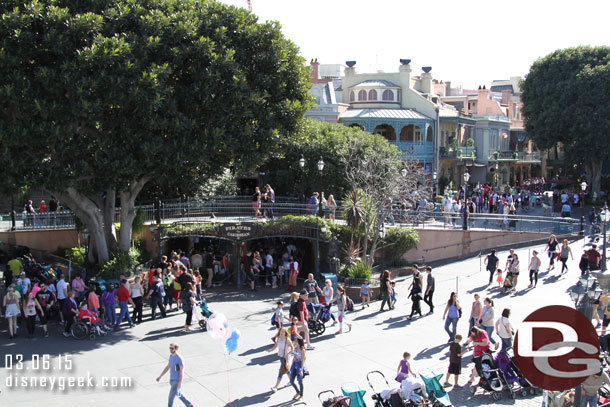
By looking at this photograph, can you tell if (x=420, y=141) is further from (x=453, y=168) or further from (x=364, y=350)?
(x=364, y=350)

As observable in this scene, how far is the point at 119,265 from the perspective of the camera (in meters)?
20.9

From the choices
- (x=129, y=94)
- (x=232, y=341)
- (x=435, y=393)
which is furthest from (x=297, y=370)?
(x=129, y=94)

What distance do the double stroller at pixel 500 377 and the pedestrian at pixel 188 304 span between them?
7.86 meters

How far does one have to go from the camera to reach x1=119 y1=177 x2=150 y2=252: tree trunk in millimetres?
A: 21891

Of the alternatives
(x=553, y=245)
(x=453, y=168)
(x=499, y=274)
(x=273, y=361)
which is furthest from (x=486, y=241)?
(x=453, y=168)

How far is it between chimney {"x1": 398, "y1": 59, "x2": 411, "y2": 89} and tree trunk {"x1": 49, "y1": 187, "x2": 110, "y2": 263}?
104 feet

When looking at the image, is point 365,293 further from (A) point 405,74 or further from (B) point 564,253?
(A) point 405,74

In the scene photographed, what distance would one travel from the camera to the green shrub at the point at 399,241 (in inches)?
1001

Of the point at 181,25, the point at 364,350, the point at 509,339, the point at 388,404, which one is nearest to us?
the point at 388,404

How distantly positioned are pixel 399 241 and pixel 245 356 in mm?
12959

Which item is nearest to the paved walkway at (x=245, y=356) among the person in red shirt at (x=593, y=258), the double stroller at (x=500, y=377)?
the double stroller at (x=500, y=377)

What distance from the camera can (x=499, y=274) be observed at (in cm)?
2006

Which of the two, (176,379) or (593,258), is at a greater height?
(593,258)

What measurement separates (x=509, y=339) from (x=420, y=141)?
33.5 meters
